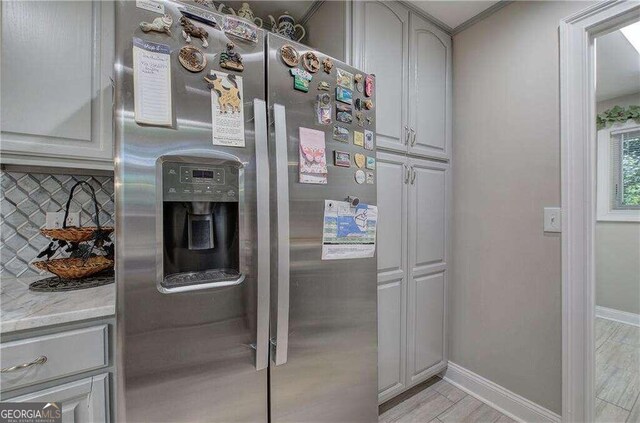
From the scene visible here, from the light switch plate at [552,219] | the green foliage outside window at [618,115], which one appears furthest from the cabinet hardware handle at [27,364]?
the green foliage outside window at [618,115]

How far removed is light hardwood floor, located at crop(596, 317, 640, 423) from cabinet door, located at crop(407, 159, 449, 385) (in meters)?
0.94

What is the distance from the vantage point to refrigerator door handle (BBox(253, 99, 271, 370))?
34.5 inches

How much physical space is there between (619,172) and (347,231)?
381 cm

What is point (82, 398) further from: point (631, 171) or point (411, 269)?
point (631, 171)

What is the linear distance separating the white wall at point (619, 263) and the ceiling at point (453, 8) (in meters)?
2.70

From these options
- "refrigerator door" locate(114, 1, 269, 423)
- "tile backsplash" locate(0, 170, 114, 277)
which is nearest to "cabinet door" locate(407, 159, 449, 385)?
"refrigerator door" locate(114, 1, 269, 423)

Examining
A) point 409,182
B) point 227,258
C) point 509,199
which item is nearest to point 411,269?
point 409,182

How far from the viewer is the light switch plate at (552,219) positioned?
1.40 m

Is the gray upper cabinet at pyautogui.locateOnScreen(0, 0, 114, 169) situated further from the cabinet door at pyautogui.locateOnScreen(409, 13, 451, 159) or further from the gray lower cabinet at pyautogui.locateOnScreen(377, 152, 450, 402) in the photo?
the cabinet door at pyautogui.locateOnScreen(409, 13, 451, 159)

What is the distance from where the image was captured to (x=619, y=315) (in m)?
2.90

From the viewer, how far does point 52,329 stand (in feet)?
2.71

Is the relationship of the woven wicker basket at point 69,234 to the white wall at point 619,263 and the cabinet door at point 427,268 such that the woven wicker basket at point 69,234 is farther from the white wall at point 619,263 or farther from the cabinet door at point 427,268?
the white wall at point 619,263

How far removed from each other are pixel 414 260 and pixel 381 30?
4.30ft

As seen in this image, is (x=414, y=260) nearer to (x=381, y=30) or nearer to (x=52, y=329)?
(x=381, y=30)
